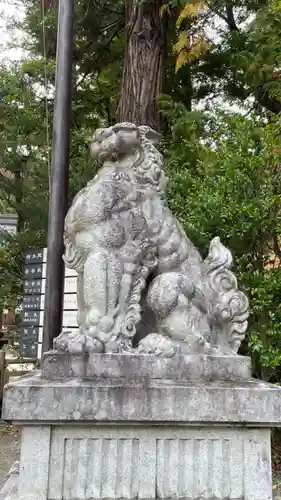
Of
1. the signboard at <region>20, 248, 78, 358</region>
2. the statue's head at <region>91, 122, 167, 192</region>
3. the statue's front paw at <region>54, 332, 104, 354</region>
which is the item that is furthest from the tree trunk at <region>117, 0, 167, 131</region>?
the statue's front paw at <region>54, 332, 104, 354</region>

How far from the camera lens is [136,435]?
7.16 ft

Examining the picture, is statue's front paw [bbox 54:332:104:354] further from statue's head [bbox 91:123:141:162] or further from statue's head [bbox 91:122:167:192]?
statue's head [bbox 91:123:141:162]

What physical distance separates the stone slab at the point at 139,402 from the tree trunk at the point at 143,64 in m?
4.74

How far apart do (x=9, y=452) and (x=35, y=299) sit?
1740 millimetres

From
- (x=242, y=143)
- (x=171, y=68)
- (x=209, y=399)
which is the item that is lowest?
(x=209, y=399)

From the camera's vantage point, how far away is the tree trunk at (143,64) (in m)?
6.44

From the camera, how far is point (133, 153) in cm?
282

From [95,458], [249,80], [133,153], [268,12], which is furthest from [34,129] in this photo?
[95,458]

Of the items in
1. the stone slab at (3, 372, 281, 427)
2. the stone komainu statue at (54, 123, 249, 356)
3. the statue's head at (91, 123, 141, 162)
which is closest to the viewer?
the stone slab at (3, 372, 281, 427)

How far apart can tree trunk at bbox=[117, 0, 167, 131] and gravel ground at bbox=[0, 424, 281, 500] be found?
13.6 ft

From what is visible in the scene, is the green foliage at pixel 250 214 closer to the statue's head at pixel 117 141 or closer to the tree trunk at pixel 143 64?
the tree trunk at pixel 143 64

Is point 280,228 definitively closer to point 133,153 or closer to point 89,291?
point 133,153

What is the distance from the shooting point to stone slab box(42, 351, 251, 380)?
226 centimetres

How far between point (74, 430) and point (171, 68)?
6.93 metres
